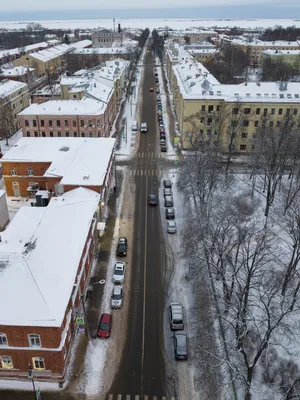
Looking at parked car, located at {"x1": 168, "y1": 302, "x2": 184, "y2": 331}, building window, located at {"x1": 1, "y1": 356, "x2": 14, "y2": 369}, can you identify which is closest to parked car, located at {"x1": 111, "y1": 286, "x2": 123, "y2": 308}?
parked car, located at {"x1": 168, "y1": 302, "x2": 184, "y2": 331}

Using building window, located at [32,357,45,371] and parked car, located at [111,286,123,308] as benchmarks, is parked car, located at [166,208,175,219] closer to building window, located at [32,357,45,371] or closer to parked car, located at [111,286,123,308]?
parked car, located at [111,286,123,308]

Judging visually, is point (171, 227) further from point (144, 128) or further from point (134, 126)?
point (134, 126)

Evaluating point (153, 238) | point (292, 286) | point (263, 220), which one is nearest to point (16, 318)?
point (153, 238)

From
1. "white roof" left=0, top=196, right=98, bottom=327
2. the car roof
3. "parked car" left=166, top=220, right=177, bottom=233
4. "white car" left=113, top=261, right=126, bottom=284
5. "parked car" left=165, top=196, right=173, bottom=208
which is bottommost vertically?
the car roof

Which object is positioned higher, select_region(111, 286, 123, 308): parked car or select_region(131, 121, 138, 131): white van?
select_region(131, 121, 138, 131): white van

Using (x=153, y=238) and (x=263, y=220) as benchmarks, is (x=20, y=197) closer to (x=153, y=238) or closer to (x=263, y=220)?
(x=153, y=238)

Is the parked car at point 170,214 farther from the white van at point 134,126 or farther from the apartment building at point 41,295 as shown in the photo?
the white van at point 134,126
